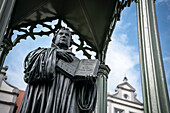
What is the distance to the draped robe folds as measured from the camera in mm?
1886

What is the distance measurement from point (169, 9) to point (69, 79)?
1.51 metres

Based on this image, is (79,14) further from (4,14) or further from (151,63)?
(151,63)

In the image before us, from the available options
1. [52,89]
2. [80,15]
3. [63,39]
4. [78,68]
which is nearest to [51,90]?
[52,89]

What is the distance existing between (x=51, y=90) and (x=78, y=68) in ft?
1.27

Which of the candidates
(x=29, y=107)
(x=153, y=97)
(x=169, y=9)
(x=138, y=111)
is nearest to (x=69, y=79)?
(x=29, y=107)

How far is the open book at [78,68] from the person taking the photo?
2.08 m

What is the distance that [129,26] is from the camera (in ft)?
13.2

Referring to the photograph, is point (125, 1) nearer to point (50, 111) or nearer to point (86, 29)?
point (86, 29)

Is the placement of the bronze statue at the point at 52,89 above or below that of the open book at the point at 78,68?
below

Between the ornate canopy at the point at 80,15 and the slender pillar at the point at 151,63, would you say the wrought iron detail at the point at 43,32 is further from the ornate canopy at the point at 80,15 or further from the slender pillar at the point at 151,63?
the slender pillar at the point at 151,63

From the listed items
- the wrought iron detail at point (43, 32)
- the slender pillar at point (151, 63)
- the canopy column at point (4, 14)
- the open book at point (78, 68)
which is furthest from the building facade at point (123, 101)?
the canopy column at point (4, 14)

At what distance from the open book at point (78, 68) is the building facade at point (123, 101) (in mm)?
4754

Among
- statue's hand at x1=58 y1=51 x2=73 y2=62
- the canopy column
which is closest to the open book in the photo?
statue's hand at x1=58 y1=51 x2=73 y2=62

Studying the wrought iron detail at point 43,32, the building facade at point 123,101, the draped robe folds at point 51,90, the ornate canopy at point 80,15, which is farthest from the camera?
the building facade at point 123,101
